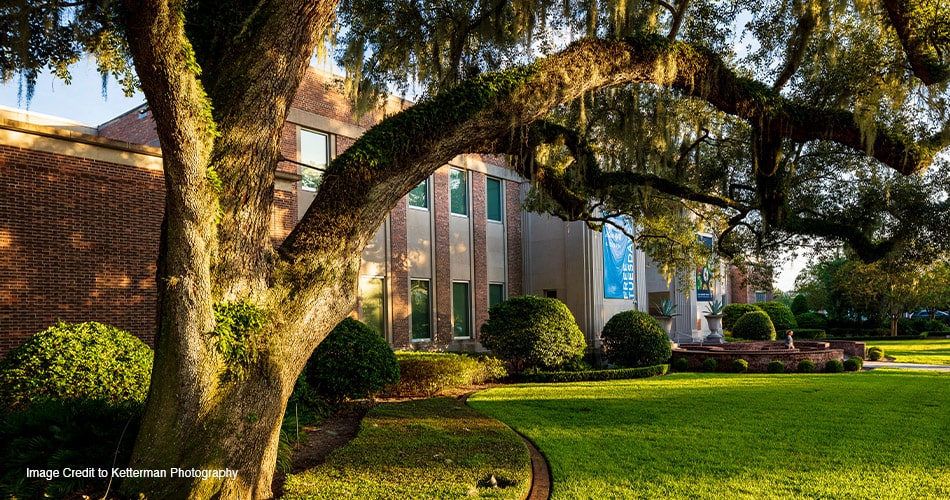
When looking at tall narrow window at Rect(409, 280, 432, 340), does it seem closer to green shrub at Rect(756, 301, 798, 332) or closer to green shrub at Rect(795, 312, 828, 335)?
green shrub at Rect(756, 301, 798, 332)

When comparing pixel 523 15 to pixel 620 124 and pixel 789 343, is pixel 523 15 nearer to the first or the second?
pixel 620 124

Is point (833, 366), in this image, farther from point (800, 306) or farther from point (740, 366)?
point (800, 306)

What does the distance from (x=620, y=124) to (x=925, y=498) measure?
7460 millimetres

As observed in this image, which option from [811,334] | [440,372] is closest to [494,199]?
[440,372]

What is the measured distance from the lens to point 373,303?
17.4 meters

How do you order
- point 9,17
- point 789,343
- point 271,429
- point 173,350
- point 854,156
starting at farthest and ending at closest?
point 789,343 < point 854,156 < point 9,17 < point 271,429 < point 173,350

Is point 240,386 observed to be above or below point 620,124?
below

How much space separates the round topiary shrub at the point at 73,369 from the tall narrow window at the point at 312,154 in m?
9.14

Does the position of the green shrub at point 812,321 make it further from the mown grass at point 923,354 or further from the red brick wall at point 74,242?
the red brick wall at point 74,242

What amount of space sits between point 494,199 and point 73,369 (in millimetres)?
16118

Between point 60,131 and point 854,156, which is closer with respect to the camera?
point 60,131

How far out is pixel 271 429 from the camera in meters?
Result: 5.09

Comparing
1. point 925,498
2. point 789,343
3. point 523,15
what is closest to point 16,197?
point 523,15

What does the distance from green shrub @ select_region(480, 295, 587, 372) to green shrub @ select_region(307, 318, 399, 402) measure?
17.0ft
